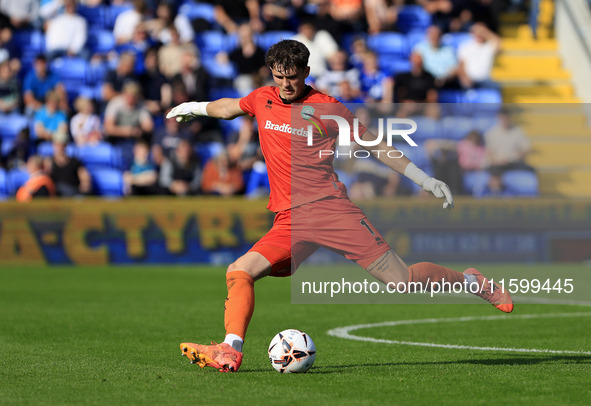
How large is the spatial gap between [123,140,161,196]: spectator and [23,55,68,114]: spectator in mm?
1976

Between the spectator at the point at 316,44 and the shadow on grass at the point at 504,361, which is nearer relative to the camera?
the shadow on grass at the point at 504,361

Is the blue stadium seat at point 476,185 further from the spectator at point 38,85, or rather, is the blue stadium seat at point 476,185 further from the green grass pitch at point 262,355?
the spectator at point 38,85

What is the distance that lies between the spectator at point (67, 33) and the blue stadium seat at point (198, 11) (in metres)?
2.17

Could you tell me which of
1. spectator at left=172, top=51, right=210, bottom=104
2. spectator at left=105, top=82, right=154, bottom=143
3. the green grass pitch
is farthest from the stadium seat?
the green grass pitch

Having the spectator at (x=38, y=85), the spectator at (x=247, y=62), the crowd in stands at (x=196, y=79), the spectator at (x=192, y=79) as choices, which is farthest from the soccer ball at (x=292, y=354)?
the spectator at (x=247, y=62)

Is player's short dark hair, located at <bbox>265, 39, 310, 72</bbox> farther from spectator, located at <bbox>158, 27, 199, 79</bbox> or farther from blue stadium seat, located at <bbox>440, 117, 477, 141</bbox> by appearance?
spectator, located at <bbox>158, 27, 199, 79</bbox>

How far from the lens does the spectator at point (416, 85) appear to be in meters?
19.3

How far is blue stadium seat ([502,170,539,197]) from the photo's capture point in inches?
697

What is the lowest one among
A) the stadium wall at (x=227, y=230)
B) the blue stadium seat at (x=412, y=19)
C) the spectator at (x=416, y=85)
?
the stadium wall at (x=227, y=230)

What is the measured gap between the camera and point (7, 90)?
18750 millimetres

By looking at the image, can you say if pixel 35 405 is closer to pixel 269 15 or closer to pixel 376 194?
pixel 376 194

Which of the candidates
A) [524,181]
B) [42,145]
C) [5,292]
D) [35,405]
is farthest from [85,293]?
[524,181]

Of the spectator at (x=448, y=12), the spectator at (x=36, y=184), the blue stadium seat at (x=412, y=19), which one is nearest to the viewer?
the spectator at (x=36, y=184)

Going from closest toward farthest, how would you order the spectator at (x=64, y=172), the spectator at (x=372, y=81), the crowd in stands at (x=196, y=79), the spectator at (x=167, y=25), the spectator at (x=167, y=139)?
1. the spectator at (x=64, y=172)
2. the crowd in stands at (x=196, y=79)
3. the spectator at (x=167, y=139)
4. the spectator at (x=372, y=81)
5. the spectator at (x=167, y=25)
